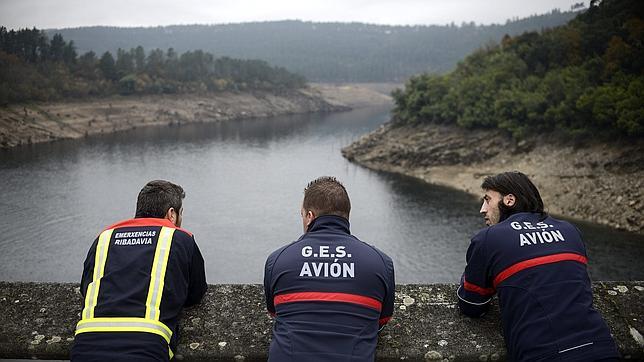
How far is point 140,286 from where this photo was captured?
12.2 ft

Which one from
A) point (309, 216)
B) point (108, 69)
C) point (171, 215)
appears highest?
point (108, 69)

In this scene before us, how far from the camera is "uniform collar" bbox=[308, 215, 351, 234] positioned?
386 cm

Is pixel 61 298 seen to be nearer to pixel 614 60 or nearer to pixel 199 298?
pixel 199 298

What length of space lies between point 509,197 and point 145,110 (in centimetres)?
10056

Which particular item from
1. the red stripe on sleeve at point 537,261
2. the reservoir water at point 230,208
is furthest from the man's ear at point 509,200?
the reservoir water at point 230,208

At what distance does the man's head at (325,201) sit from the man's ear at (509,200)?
1441 mm

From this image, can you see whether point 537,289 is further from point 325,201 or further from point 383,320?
point 325,201

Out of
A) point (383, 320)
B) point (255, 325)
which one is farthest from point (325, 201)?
point (255, 325)

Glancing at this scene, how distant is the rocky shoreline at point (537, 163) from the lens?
110 ft

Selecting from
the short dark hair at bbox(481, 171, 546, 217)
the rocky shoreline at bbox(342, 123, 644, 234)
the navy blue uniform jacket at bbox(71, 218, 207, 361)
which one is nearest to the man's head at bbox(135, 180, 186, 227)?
the navy blue uniform jacket at bbox(71, 218, 207, 361)

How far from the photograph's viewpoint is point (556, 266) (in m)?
3.78

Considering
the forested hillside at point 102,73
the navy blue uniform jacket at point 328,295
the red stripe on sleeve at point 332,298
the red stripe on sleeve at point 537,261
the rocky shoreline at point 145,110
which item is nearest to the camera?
the navy blue uniform jacket at point 328,295

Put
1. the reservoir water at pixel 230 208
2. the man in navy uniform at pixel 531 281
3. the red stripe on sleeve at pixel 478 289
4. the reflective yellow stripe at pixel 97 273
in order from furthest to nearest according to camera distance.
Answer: the reservoir water at pixel 230 208 → the red stripe on sleeve at pixel 478 289 → the reflective yellow stripe at pixel 97 273 → the man in navy uniform at pixel 531 281

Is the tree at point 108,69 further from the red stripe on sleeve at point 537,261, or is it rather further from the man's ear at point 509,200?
the red stripe on sleeve at point 537,261
